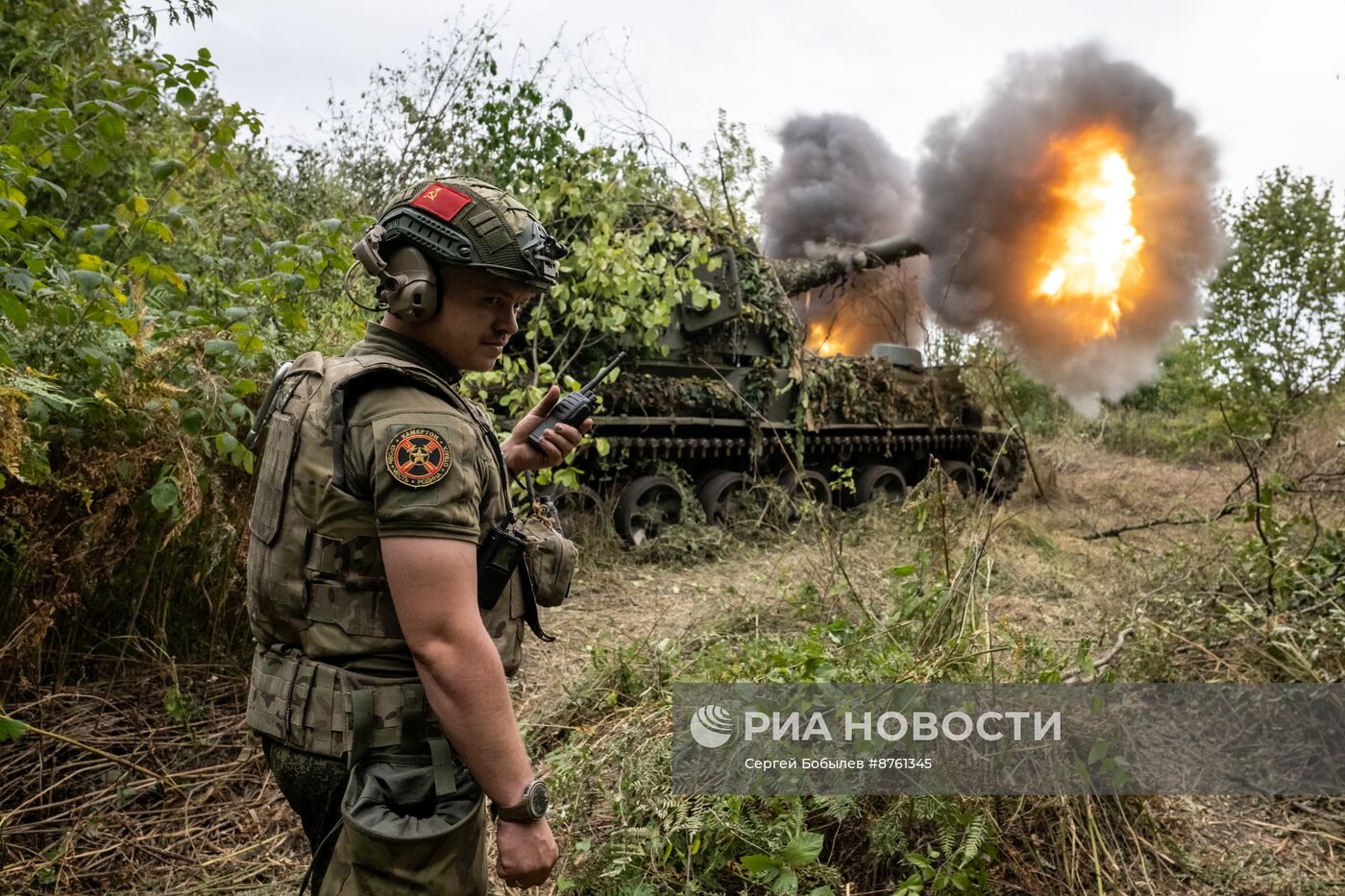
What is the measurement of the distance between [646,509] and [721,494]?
106 cm

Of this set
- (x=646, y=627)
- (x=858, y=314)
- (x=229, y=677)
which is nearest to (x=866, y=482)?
(x=858, y=314)

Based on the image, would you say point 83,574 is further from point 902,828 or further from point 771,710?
point 902,828

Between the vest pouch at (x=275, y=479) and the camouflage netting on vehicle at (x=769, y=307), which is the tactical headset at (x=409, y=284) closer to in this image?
the vest pouch at (x=275, y=479)

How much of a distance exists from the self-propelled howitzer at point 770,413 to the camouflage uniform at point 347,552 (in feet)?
20.9

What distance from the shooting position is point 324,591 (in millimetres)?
1864

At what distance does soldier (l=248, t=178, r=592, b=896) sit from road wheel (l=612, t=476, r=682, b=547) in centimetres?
713

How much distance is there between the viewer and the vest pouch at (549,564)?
86.0 inches

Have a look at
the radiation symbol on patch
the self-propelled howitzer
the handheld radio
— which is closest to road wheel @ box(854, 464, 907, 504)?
the self-propelled howitzer

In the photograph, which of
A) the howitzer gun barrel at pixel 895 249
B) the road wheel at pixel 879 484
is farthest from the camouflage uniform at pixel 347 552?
the howitzer gun barrel at pixel 895 249

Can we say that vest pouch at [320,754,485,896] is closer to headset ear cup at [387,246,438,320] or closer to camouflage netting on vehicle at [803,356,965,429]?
headset ear cup at [387,246,438,320]

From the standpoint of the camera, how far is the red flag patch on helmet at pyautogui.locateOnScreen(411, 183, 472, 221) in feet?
6.27

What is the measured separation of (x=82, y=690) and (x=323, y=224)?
2.10 meters

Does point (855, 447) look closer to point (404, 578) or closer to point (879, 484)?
point (879, 484)

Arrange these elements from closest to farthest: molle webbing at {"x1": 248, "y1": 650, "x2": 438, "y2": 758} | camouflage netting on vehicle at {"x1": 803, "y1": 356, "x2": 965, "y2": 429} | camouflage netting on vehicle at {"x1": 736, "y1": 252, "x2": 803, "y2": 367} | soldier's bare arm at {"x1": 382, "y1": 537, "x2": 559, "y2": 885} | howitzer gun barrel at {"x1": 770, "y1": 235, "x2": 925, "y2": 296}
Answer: soldier's bare arm at {"x1": 382, "y1": 537, "x2": 559, "y2": 885}, molle webbing at {"x1": 248, "y1": 650, "x2": 438, "y2": 758}, camouflage netting on vehicle at {"x1": 736, "y1": 252, "x2": 803, "y2": 367}, camouflage netting on vehicle at {"x1": 803, "y1": 356, "x2": 965, "y2": 429}, howitzer gun barrel at {"x1": 770, "y1": 235, "x2": 925, "y2": 296}
